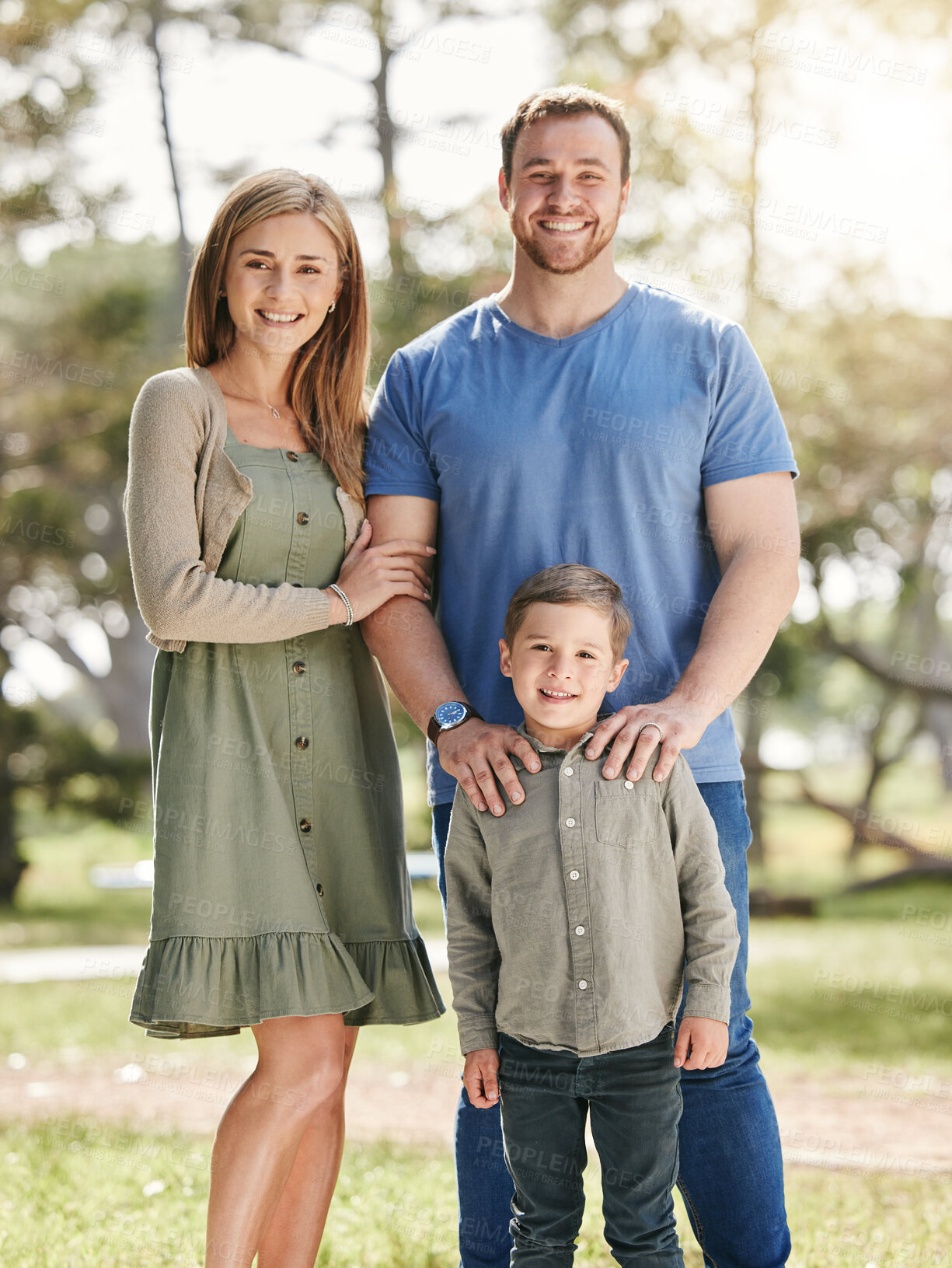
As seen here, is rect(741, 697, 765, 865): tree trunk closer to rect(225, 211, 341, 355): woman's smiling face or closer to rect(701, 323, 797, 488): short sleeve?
rect(701, 323, 797, 488): short sleeve

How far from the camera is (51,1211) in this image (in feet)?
12.3

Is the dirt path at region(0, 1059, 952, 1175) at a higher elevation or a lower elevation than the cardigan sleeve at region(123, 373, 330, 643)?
lower

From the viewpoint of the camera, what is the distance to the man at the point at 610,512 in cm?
262

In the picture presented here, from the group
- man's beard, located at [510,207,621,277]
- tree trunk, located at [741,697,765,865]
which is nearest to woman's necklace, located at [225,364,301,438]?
man's beard, located at [510,207,621,277]

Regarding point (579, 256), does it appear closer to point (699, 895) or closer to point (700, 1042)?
point (699, 895)

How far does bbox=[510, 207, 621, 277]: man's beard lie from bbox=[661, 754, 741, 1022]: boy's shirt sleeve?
1055 millimetres

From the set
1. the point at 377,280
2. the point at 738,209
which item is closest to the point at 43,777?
the point at 377,280

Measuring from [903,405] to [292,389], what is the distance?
29.5 ft

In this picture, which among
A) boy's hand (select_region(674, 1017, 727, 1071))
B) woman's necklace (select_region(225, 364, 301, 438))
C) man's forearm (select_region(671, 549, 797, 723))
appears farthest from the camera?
woman's necklace (select_region(225, 364, 301, 438))

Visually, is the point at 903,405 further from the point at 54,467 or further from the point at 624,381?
the point at 624,381

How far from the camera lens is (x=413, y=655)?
8.87 ft

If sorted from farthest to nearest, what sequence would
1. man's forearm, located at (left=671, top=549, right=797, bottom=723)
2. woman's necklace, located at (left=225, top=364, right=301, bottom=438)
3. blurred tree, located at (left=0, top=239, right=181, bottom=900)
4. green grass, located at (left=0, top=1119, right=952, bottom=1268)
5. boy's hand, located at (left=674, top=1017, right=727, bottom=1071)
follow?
1. blurred tree, located at (left=0, top=239, right=181, bottom=900)
2. green grass, located at (left=0, top=1119, right=952, bottom=1268)
3. woman's necklace, located at (left=225, top=364, right=301, bottom=438)
4. man's forearm, located at (left=671, top=549, right=797, bottom=723)
5. boy's hand, located at (left=674, top=1017, right=727, bottom=1071)

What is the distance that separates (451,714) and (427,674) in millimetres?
121

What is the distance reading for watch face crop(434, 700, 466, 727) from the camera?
2.57 m
